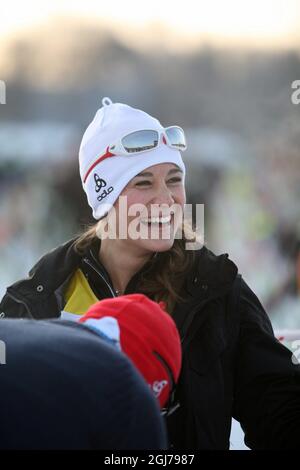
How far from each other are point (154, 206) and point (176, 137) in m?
0.33

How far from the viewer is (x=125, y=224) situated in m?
2.30

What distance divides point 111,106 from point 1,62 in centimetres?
605

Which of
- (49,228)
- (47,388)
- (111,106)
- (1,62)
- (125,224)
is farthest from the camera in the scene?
(1,62)

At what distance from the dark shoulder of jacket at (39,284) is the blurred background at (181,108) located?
16.4 feet

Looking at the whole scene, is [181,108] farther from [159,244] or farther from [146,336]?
[146,336]

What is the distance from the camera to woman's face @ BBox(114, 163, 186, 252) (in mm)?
2223

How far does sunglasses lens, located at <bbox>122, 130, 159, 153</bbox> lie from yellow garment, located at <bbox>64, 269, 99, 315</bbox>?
42cm

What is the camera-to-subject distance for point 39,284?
2322 mm

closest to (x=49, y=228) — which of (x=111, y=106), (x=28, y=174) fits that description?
(x=28, y=174)

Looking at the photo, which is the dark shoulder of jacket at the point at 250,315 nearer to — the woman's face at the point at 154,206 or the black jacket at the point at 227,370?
the black jacket at the point at 227,370

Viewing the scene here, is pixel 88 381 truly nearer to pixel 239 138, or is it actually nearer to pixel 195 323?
pixel 195 323

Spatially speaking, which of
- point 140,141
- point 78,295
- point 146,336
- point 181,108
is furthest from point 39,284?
point 181,108

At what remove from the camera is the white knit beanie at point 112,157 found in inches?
92.4

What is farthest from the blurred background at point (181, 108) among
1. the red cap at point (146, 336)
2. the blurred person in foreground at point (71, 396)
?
the blurred person in foreground at point (71, 396)
